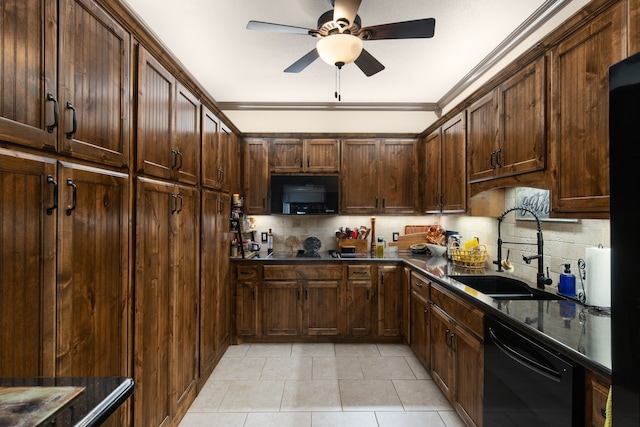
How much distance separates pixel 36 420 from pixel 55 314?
2.12 ft

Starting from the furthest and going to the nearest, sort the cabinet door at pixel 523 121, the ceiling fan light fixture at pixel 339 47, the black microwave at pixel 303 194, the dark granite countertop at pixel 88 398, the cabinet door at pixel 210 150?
1. the black microwave at pixel 303 194
2. the cabinet door at pixel 210 150
3. the ceiling fan light fixture at pixel 339 47
4. the cabinet door at pixel 523 121
5. the dark granite countertop at pixel 88 398

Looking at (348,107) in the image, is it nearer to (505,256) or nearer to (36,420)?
(505,256)

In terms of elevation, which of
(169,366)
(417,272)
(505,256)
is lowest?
(169,366)

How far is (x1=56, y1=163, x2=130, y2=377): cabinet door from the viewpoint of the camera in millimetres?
1154

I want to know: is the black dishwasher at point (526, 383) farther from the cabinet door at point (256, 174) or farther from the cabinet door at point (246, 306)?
the cabinet door at point (256, 174)

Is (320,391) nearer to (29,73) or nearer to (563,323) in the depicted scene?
(563,323)

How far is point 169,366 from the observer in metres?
2.04

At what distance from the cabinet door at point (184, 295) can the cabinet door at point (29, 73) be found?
1.01 metres

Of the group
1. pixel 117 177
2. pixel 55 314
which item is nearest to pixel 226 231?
pixel 117 177

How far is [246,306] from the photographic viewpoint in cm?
349

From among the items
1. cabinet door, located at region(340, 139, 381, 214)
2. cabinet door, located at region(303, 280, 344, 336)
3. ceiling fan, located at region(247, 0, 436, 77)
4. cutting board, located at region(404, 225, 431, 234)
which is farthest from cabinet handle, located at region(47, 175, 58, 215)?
cutting board, located at region(404, 225, 431, 234)

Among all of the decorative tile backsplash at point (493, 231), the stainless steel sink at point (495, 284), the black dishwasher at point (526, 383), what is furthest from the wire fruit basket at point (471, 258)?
the black dishwasher at point (526, 383)

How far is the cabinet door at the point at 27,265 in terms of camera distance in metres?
0.95

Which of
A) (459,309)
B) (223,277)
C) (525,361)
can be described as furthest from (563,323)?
(223,277)
